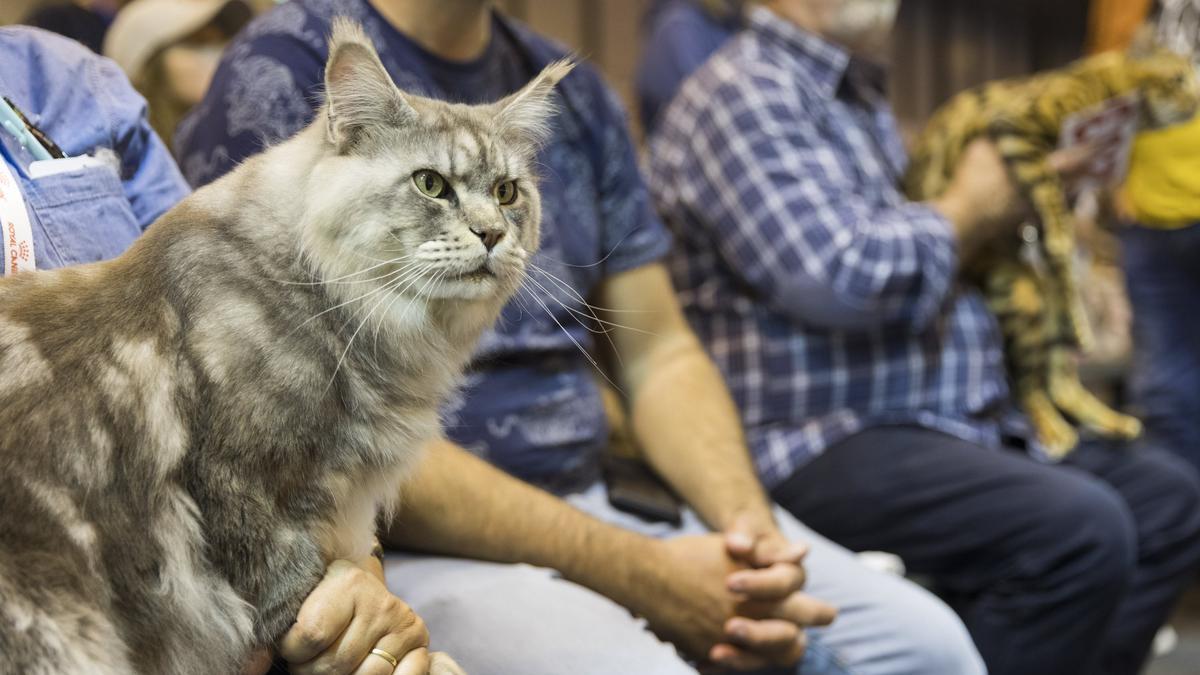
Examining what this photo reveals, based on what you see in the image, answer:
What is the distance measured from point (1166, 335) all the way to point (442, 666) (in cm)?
237

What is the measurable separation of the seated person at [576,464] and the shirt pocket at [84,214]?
0.15 meters

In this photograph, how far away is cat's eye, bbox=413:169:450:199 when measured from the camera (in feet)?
2.61

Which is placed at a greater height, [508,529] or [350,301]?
[350,301]

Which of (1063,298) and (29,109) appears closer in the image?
(29,109)

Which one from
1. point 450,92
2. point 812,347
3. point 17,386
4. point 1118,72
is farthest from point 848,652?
point 1118,72

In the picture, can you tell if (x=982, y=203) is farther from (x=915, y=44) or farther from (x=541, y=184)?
(x=915, y=44)

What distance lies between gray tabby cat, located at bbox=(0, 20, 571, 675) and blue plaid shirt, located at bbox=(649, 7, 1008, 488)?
0.94 meters

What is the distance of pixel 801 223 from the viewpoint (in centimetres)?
170

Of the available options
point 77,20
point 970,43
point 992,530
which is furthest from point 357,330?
point 970,43

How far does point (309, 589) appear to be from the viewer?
0.75m

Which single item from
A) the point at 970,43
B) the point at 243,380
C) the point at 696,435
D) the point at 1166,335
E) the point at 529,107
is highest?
the point at 529,107

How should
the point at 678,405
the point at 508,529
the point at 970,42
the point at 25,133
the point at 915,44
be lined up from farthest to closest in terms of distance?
the point at 970,42, the point at 915,44, the point at 678,405, the point at 508,529, the point at 25,133

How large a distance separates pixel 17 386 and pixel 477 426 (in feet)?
2.09

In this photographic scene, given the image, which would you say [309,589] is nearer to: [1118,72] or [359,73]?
[359,73]
